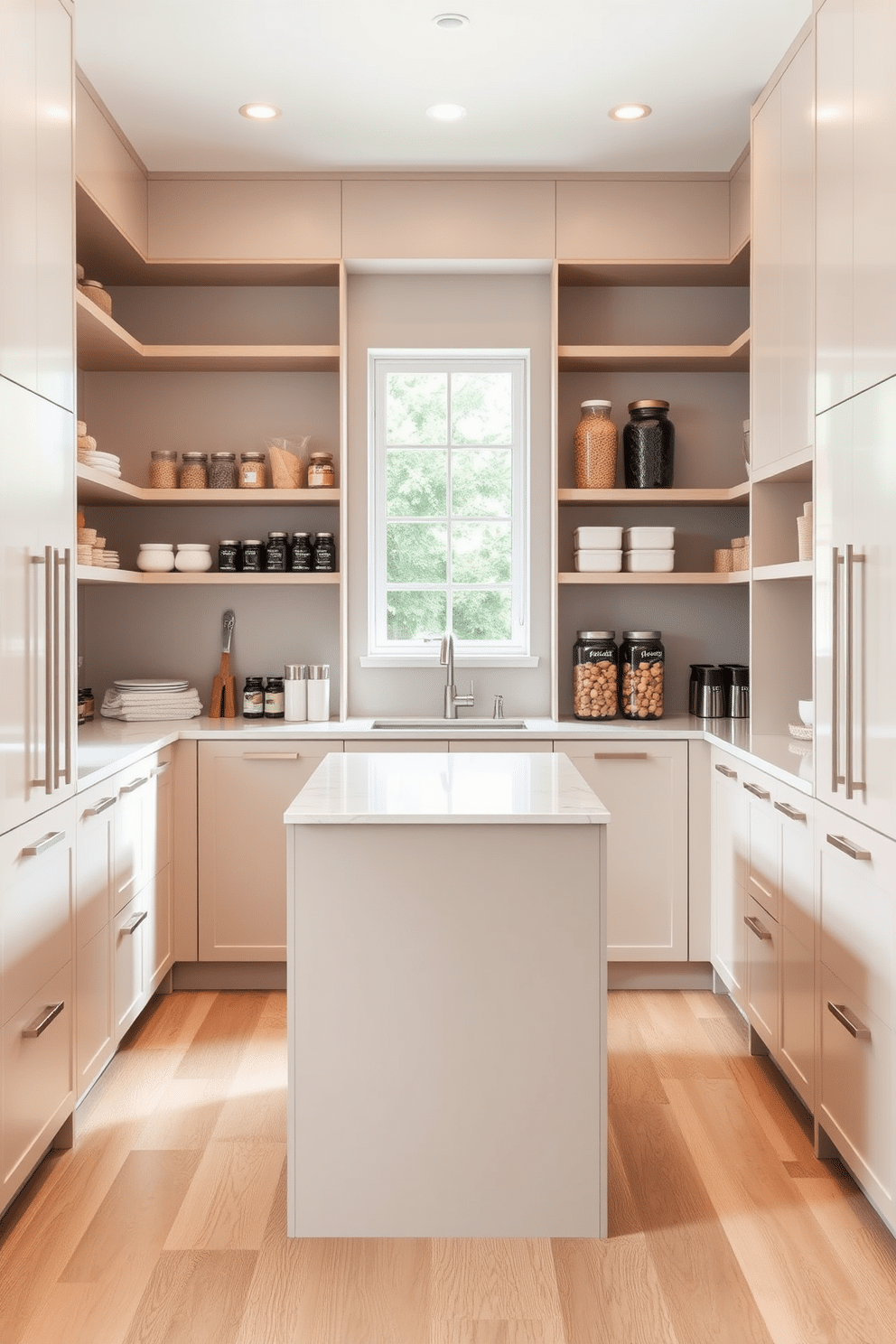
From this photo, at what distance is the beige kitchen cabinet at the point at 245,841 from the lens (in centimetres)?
381

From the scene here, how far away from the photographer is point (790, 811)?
2811 millimetres

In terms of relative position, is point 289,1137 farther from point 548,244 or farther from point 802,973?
point 548,244

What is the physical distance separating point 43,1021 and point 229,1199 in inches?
21.7

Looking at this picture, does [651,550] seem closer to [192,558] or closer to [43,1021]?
[192,558]

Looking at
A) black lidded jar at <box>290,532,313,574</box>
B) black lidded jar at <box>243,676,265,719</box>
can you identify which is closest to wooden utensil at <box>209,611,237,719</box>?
black lidded jar at <box>243,676,265,719</box>

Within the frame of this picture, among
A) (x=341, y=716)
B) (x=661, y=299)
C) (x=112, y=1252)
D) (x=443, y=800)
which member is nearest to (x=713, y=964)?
(x=341, y=716)

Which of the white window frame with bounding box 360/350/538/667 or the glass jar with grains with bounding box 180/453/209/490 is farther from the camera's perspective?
the white window frame with bounding box 360/350/538/667

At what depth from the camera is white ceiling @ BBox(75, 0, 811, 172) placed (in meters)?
3.04

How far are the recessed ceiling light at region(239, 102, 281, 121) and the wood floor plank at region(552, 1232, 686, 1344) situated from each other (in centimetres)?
325

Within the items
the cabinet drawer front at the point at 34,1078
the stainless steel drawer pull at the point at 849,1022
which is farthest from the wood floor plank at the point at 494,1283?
the cabinet drawer front at the point at 34,1078

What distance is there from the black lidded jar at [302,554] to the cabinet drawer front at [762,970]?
192 centimetres

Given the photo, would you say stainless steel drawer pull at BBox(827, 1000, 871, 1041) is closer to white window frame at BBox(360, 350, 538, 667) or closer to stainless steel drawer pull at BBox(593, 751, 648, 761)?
stainless steel drawer pull at BBox(593, 751, 648, 761)

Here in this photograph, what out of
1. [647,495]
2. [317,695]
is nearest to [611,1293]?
[317,695]

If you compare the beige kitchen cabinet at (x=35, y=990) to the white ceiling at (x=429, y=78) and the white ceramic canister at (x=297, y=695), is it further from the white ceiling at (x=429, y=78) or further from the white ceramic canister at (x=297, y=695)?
the white ceiling at (x=429, y=78)
